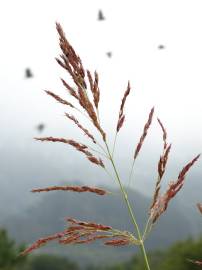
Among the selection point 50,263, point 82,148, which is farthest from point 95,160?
point 50,263

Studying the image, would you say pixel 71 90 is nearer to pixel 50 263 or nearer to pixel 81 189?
pixel 81 189

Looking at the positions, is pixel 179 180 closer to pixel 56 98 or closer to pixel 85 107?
pixel 85 107

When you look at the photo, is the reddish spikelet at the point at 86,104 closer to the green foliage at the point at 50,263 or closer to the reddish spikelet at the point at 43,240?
the reddish spikelet at the point at 43,240

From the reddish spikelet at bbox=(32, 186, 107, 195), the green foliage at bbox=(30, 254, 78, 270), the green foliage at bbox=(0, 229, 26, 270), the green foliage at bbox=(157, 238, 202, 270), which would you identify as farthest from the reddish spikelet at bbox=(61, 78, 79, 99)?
the green foliage at bbox=(30, 254, 78, 270)

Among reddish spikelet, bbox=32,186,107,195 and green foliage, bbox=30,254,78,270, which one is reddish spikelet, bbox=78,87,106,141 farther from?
green foliage, bbox=30,254,78,270

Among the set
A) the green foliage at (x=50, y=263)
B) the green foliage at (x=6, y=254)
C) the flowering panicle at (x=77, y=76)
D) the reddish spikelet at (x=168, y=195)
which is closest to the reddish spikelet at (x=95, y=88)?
the flowering panicle at (x=77, y=76)

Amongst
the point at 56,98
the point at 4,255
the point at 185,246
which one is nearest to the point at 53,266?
the point at 4,255
